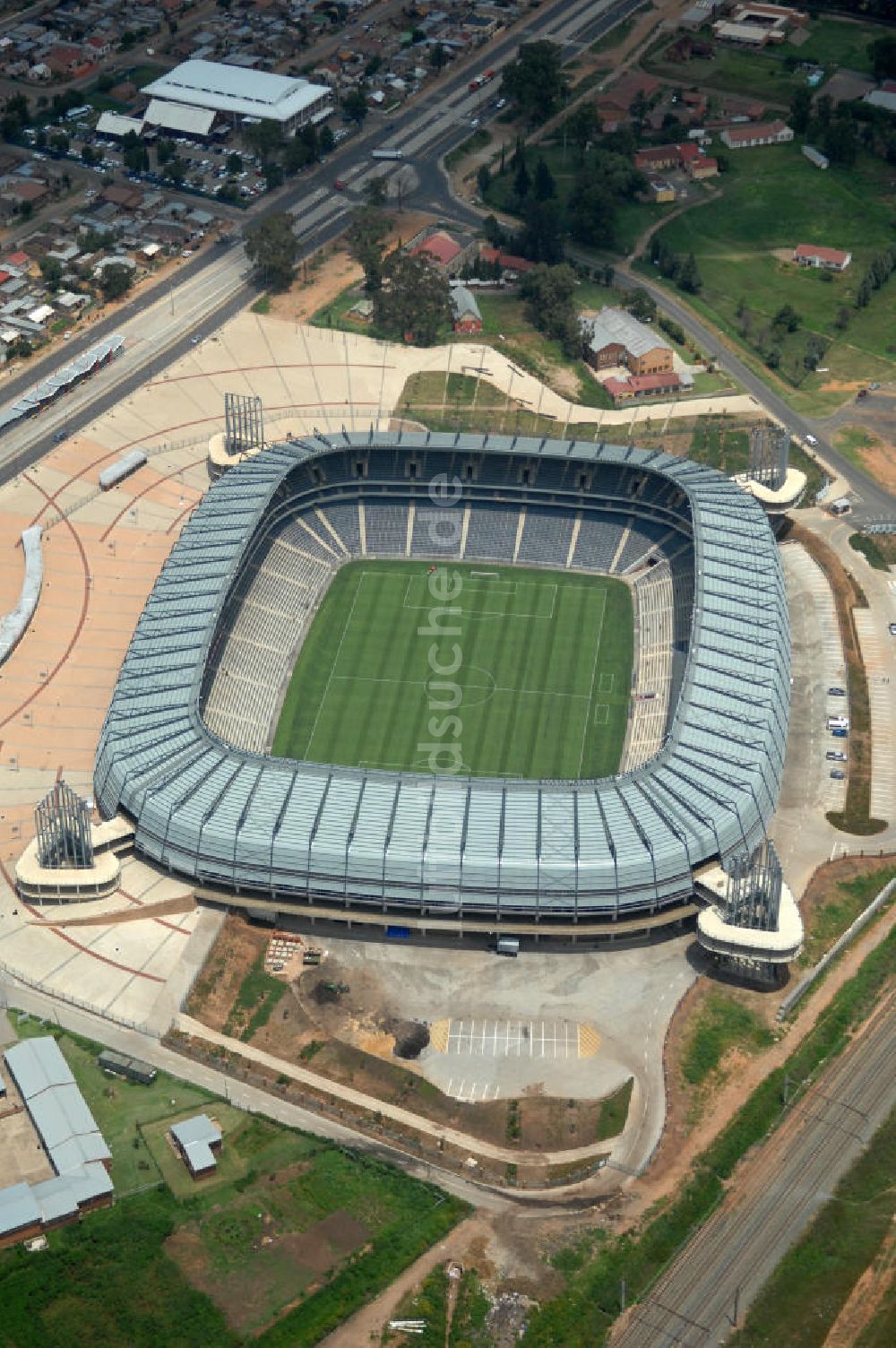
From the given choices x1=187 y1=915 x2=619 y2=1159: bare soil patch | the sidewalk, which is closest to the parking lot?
x1=187 y1=915 x2=619 y2=1159: bare soil patch

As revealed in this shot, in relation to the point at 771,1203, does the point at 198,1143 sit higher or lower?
higher

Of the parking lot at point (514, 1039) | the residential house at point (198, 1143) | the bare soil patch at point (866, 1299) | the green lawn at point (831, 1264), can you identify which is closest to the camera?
the bare soil patch at point (866, 1299)

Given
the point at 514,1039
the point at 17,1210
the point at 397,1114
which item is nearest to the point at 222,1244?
the point at 17,1210

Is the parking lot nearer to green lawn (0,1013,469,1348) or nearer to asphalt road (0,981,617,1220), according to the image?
asphalt road (0,981,617,1220)

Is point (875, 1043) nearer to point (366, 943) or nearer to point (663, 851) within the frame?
point (663, 851)

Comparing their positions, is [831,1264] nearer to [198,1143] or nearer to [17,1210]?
[198,1143]

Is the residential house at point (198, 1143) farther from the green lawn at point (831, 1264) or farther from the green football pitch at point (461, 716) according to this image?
the green football pitch at point (461, 716)

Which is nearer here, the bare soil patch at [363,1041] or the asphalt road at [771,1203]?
the asphalt road at [771,1203]

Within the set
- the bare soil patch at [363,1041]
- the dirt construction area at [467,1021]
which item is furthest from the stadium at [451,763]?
the bare soil patch at [363,1041]

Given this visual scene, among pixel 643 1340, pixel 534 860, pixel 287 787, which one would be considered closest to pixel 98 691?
pixel 287 787
